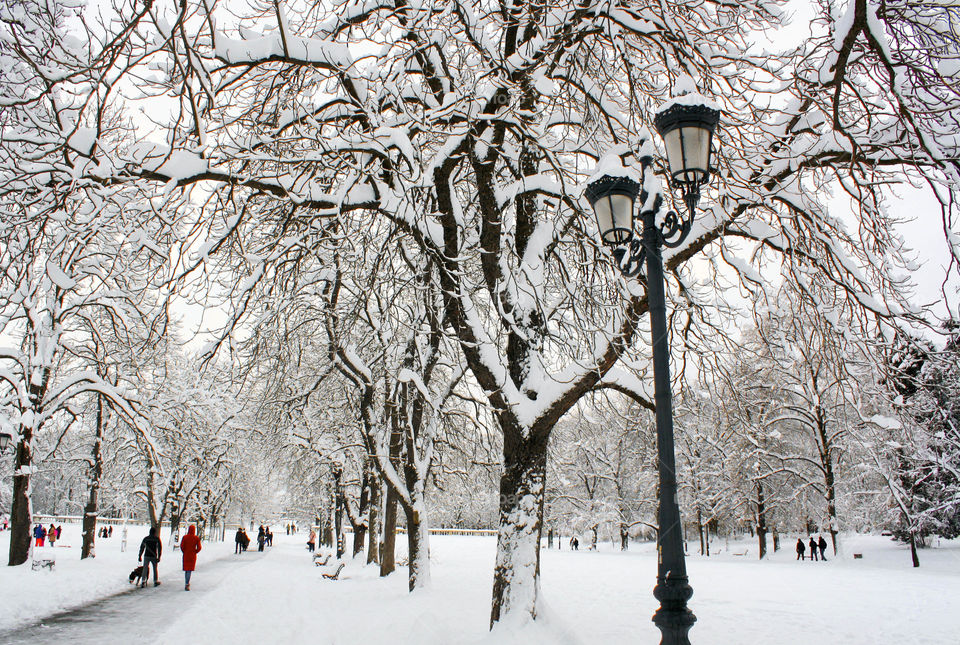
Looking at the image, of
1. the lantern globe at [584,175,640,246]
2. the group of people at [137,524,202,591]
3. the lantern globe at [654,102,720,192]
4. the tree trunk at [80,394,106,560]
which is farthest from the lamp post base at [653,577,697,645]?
the tree trunk at [80,394,106,560]

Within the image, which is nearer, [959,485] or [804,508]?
[959,485]

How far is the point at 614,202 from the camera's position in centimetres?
527

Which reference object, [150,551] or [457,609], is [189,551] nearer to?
[150,551]

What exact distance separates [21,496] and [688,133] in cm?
2049

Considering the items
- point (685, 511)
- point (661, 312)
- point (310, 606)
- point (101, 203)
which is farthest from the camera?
point (685, 511)

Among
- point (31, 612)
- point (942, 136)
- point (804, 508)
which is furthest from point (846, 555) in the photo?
point (31, 612)

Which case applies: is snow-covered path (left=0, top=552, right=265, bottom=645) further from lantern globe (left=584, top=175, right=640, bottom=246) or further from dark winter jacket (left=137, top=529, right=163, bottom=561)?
lantern globe (left=584, top=175, right=640, bottom=246)

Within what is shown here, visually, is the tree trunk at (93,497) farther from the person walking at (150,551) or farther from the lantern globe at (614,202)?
the lantern globe at (614,202)

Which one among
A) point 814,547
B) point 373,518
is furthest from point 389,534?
point 814,547

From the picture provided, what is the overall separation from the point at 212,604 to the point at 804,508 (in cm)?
3744

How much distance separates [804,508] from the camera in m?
38.4

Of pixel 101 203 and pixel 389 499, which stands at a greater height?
pixel 101 203

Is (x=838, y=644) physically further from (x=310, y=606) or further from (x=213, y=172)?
(x=213, y=172)

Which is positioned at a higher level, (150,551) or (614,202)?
(614,202)
